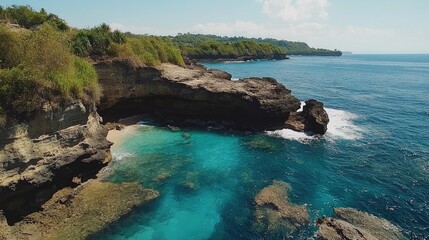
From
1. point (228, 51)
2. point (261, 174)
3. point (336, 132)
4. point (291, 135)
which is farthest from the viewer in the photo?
point (228, 51)

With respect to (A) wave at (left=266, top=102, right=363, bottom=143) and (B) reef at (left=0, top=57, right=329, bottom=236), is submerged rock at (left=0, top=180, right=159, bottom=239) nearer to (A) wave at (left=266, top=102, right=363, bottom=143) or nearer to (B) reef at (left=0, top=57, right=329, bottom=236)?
(B) reef at (left=0, top=57, right=329, bottom=236)

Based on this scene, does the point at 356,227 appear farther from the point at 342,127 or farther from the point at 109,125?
the point at 109,125

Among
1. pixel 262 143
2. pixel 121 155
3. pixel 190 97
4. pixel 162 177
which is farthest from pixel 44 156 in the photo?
pixel 262 143

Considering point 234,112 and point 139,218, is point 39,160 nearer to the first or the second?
point 139,218

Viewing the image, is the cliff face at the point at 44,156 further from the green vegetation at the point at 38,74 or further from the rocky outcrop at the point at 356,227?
the rocky outcrop at the point at 356,227

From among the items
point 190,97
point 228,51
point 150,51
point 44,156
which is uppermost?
point 150,51

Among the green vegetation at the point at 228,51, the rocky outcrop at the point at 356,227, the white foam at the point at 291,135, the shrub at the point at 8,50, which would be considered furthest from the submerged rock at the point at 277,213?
the green vegetation at the point at 228,51

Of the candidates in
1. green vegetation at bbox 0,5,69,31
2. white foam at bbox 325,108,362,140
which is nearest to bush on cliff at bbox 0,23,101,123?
green vegetation at bbox 0,5,69,31
